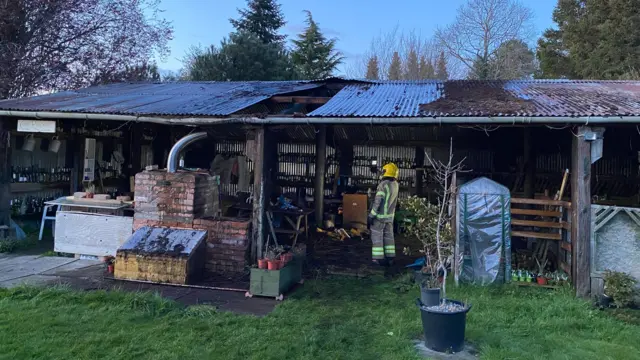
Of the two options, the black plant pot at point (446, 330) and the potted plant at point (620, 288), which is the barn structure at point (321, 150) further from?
the black plant pot at point (446, 330)

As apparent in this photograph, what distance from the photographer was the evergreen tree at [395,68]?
26906 millimetres

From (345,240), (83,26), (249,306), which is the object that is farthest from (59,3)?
(249,306)

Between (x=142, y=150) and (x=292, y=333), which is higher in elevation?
(x=142, y=150)

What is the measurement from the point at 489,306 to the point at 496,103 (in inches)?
139

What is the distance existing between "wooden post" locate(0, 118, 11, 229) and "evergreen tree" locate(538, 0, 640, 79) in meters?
21.2

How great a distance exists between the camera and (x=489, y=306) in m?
5.93

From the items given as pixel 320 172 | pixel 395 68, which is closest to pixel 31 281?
pixel 320 172

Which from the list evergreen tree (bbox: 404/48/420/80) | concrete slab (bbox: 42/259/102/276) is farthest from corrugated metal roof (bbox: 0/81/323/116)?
evergreen tree (bbox: 404/48/420/80)

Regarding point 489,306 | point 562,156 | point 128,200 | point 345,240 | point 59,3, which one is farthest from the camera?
point 59,3

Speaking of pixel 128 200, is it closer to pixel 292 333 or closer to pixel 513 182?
pixel 292 333

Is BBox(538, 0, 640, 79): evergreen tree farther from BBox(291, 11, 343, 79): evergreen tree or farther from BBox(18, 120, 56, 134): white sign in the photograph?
BBox(18, 120, 56, 134): white sign

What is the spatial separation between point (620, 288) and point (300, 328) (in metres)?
4.31

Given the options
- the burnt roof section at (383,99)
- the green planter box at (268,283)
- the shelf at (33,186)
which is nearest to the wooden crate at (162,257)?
the green planter box at (268,283)

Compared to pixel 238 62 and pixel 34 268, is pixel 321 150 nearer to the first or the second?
pixel 34 268
